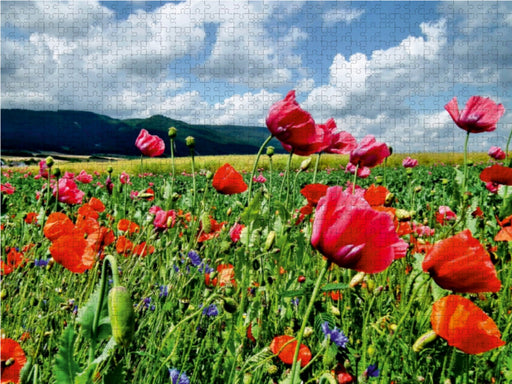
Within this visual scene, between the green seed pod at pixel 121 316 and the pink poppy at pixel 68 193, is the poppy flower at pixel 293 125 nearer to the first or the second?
the green seed pod at pixel 121 316

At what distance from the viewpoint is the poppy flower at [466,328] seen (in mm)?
812

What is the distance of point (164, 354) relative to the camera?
110cm

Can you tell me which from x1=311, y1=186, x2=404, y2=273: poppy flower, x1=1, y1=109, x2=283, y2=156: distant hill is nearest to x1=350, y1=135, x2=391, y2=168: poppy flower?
x1=311, y1=186, x2=404, y2=273: poppy flower

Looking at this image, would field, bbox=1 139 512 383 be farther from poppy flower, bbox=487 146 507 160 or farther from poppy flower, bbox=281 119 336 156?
poppy flower, bbox=487 146 507 160

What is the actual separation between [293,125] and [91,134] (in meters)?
188

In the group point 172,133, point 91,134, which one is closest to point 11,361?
point 172,133

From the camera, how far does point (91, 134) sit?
175 metres

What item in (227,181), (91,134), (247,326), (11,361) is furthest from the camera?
(91,134)

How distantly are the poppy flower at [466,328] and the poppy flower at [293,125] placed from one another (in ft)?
1.84

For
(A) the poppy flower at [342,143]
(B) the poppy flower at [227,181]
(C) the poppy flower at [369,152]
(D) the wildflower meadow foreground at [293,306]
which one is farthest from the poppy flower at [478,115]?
(B) the poppy flower at [227,181]

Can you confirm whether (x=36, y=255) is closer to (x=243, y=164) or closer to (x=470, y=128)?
(x=470, y=128)

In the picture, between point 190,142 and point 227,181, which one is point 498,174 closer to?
point 227,181

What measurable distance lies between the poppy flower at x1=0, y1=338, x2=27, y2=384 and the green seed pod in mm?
362

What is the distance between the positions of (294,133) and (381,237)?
595mm
